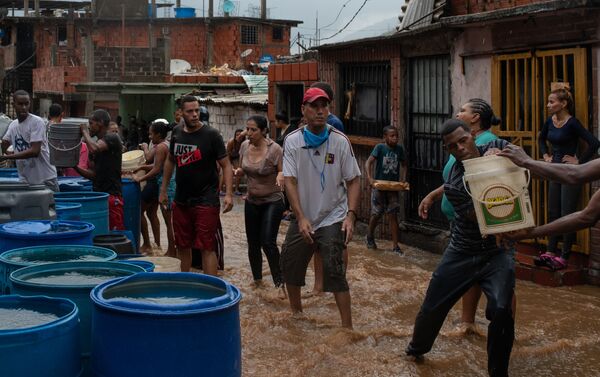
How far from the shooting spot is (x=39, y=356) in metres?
2.82

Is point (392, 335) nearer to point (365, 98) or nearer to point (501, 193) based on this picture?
point (501, 193)

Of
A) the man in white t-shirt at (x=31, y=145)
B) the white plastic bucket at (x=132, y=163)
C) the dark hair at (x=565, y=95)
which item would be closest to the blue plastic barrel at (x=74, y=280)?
the man in white t-shirt at (x=31, y=145)

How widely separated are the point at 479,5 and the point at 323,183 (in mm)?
5865

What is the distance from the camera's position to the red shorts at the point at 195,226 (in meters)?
6.77

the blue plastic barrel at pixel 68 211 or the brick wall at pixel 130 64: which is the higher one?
the brick wall at pixel 130 64

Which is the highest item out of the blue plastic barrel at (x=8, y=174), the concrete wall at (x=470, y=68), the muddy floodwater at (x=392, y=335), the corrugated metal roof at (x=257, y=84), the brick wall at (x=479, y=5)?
the corrugated metal roof at (x=257, y=84)

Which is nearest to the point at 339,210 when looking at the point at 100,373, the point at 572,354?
the point at 572,354

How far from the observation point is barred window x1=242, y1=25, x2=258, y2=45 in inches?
1708

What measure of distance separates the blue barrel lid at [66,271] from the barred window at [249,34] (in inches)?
1588

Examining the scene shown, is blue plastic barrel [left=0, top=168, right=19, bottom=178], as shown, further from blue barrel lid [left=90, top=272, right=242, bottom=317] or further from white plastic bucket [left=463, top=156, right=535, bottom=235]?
white plastic bucket [left=463, top=156, right=535, bottom=235]

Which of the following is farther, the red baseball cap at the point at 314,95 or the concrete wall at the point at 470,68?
the concrete wall at the point at 470,68

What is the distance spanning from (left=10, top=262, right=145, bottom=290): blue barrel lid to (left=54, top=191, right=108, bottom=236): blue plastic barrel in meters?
2.71

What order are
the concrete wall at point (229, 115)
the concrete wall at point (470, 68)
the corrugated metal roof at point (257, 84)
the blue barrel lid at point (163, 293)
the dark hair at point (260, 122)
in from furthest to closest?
1. the corrugated metal roof at point (257, 84)
2. the concrete wall at point (229, 115)
3. the concrete wall at point (470, 68)
4. the dark hair at point (260, 122)
5. the blue barrel lid at point (163, 293)

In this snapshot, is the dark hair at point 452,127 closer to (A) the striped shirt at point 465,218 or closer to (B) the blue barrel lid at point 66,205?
(A) the striped shirt at point 465,218
